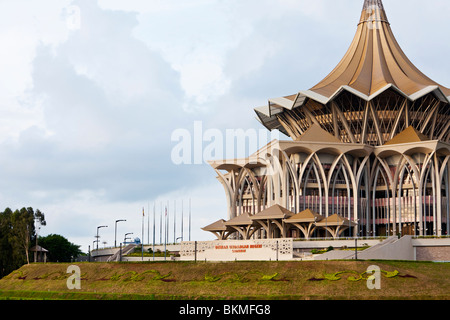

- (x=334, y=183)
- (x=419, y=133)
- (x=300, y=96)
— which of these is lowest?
(x=334, y=183)

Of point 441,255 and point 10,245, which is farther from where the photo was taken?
point 10,245

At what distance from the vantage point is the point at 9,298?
50906 mm

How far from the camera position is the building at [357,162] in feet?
271

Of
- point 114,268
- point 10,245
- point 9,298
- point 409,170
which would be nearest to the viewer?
point 9,298

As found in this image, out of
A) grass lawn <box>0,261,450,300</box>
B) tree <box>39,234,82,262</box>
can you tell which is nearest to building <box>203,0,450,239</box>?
tree <box>39,234,82,262</box>

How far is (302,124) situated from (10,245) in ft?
143

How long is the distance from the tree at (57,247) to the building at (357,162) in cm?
2379

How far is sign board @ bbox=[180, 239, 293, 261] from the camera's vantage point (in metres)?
59.6

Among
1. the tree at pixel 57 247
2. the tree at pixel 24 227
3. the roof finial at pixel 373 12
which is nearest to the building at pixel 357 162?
the roof finial at pixel 373 12

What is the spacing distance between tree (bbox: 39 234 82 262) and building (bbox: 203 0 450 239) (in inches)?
937

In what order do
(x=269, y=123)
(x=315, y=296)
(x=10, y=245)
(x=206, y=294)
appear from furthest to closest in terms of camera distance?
(x=269, y=123), (x=10, y=245), (x=206, y=294), (x=315, y=296)

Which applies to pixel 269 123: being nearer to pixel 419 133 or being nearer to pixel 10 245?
pixel 419 133

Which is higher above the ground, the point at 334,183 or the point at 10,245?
the point at 334,183
